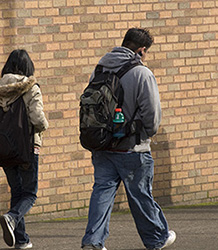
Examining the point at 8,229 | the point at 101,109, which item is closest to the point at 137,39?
the point at 101,109

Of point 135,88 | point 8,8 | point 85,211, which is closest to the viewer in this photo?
point 135,88

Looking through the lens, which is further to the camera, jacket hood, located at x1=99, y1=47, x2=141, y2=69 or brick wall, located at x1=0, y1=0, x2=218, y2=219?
brick wall, located at x1=0, y1=0, x2=218, y2=219

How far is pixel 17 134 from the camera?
21.2ft

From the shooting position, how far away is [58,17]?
26.7 ft

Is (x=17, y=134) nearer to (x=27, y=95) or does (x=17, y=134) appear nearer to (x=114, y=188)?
(x=27, y=95)

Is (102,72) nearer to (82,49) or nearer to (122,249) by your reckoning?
(122,249)

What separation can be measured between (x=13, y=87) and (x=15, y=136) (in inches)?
15.6

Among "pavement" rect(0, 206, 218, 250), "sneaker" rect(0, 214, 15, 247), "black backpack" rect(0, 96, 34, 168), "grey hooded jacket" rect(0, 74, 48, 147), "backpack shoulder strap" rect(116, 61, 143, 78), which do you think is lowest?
"pavement" rect(0, 206, 218, 250)

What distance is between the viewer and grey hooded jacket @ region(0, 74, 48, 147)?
648 centimetres

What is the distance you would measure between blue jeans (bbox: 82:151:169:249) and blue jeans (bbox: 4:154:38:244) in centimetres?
64

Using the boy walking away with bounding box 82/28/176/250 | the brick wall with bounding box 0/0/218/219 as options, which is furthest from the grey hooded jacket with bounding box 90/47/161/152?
the brick wall with bounding box 0/0/218/219

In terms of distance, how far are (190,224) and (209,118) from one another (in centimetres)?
165

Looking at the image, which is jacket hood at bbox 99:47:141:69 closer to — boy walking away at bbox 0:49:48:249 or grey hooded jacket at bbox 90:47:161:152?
grey hooded jacket at bbox 90:47:161:152

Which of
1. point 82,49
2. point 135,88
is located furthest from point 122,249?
point 82,49
